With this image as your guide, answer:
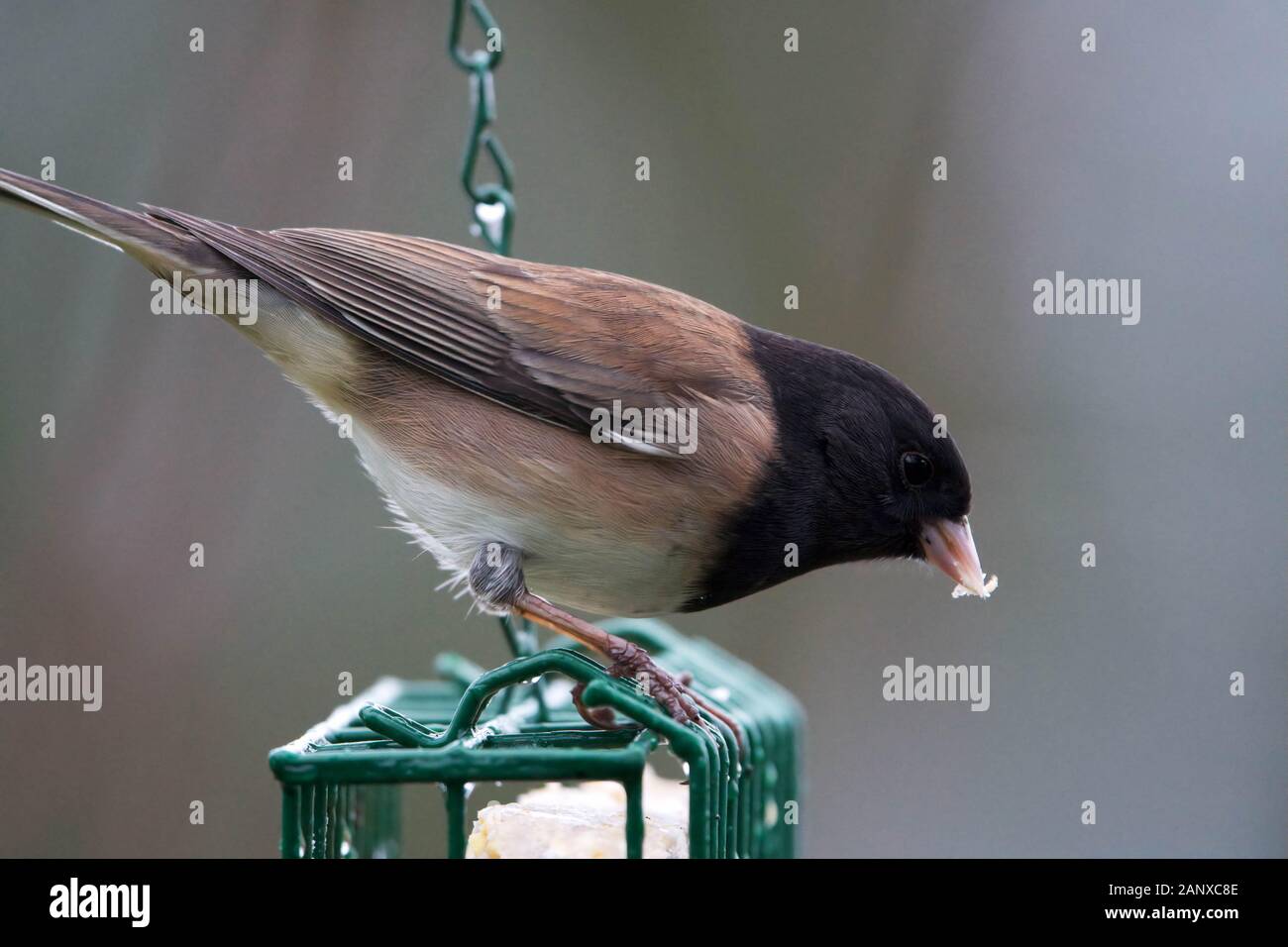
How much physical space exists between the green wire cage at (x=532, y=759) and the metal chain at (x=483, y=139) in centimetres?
117

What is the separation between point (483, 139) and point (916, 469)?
4.65 ft

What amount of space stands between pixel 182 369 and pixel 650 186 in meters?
2.71

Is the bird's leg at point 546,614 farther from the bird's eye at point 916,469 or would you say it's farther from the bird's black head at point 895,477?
the bird's eye at point 916,469

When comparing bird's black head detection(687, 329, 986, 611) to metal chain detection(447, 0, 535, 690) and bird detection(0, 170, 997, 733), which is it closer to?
bird detection(0, 170, 997, 733)

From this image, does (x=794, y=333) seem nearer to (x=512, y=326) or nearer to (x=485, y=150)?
(x=485, y=150)

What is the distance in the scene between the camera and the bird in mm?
2957

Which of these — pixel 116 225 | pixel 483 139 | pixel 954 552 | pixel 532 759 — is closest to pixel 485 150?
pixel 483 139

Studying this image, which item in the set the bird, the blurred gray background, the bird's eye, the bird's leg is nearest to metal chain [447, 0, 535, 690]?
the bird

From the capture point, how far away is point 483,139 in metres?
3.24

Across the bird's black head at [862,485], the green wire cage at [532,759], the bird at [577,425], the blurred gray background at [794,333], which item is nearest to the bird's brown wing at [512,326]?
the bird at [577,425]

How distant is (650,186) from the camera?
22.5ft

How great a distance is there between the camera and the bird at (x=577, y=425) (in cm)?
296
